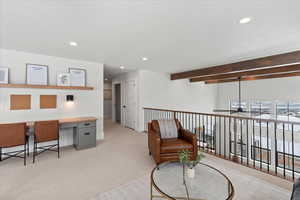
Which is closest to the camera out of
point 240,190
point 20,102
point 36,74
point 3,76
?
point 240,190

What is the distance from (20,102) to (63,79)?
107cm

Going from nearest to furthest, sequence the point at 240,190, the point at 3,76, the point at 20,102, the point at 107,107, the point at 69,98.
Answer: the point at 240,190, the point at 3,76, the point at 20,102, the point at 69,98, the point at 107,107

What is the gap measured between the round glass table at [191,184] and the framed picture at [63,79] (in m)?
3.37

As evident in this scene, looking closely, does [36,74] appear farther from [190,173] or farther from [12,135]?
[190,173]

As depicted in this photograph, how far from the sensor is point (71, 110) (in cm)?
382

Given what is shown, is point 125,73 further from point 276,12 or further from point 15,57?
point 276,12

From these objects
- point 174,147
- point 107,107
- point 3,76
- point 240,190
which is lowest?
point 240,190

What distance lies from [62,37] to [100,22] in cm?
102

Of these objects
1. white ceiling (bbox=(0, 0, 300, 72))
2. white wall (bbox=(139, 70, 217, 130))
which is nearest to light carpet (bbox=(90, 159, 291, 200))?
white ceiling (bbox=(0, 0, 300, 72))

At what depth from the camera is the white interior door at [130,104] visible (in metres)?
5.42

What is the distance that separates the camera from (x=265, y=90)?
20.5ft

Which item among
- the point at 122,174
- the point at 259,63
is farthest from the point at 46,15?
the point at 259,63

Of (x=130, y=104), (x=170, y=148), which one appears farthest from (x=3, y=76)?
(x=170, y=148)

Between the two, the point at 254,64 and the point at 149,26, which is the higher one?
the point at 149,26
